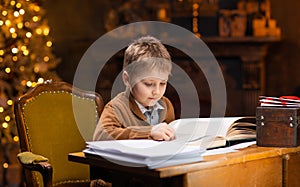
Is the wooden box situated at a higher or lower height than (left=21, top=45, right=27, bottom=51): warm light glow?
lower

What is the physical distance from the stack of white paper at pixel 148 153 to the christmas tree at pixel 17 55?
306cm

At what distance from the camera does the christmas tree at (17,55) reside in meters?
4.79

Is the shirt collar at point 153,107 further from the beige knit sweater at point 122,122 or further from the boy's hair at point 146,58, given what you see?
the boy's hair at point 146,58

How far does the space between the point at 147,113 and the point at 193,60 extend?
11.9 ft

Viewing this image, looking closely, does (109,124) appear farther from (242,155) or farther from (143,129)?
(242,155)

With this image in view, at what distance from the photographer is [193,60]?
5812 millimetres

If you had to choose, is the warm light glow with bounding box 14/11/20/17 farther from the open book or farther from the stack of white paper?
the stack of white paper

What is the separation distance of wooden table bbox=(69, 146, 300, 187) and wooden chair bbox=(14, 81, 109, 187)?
0.81 meters

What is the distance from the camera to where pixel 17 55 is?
4.84 meters

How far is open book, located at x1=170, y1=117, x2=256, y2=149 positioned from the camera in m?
1.98

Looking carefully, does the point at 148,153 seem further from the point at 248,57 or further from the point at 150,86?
the point at 248,57

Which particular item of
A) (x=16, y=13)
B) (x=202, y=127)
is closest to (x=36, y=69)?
(x=16, y=13)

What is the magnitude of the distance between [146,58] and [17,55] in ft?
9.32

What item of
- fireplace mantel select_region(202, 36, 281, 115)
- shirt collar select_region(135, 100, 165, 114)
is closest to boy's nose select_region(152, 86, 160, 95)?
shirt collar select_region(135, 100, 165, 114)
